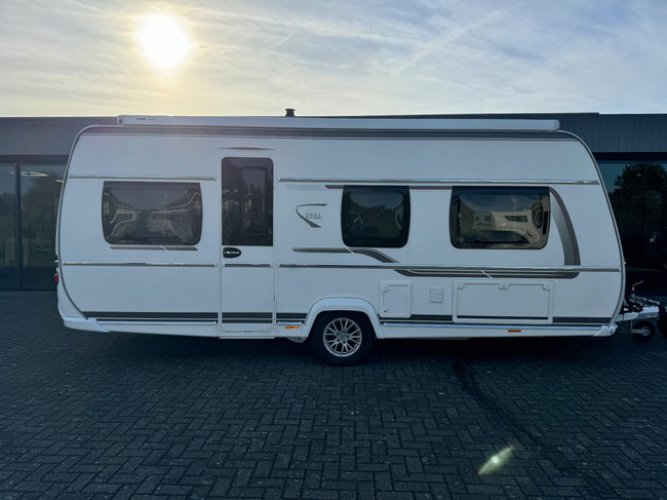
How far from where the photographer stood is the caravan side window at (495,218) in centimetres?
538

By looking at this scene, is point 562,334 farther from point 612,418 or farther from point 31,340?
point 31,340

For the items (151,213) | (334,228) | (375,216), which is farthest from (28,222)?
(375,216)

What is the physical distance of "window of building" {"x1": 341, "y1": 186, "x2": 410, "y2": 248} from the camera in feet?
17.7

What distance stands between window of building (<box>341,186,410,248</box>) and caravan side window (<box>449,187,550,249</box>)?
607 millimetres

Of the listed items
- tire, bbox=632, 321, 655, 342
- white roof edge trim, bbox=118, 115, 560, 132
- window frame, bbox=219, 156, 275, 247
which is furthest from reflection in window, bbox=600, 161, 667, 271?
window frame, bbox=219, 156, 275, 247

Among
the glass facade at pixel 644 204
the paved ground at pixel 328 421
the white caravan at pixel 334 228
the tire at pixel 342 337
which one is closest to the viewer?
the paved ground at pixel 328 421

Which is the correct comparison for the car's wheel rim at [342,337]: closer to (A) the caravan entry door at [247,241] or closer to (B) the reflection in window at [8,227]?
(A) the caravan entry door at [247,241]

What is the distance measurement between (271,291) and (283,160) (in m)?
1.60

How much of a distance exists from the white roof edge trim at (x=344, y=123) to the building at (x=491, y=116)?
4.29m

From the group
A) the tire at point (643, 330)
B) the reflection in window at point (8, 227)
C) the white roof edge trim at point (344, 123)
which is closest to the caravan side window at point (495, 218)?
the white roof edge trim at point (344, 123)

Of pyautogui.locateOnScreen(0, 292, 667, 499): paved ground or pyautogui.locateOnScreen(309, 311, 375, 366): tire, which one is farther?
pyautogui.locateOnScreen(309, 311, 375, 366): tire

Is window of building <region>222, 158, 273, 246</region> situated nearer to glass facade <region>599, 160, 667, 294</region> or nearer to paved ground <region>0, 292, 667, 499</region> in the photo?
paved ground <region>0, 292, 667, 499</region>

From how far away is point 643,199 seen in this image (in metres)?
9.70

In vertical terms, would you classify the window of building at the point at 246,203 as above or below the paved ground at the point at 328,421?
above
